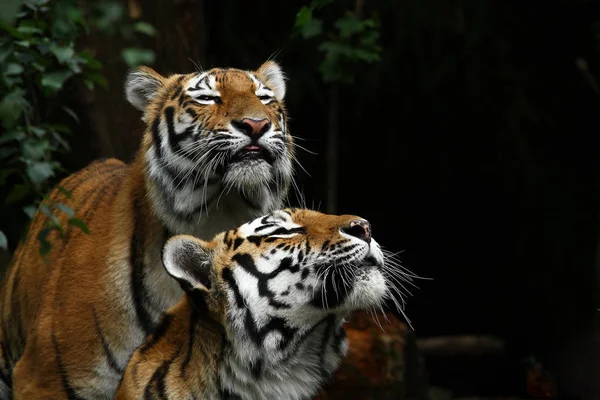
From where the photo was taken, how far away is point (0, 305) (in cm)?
420

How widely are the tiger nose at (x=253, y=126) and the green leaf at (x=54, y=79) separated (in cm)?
92

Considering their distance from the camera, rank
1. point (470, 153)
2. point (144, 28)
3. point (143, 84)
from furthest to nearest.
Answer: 1. point (470, 153)
2. point (144, 28)
3. point (143, 84)

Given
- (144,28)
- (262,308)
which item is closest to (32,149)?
(144,28)

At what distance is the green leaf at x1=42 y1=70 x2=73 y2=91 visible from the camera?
3854 millimetres

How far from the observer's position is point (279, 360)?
2.79 metres

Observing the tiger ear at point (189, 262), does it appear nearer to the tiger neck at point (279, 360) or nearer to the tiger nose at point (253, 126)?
the tiger neck at point (279, 360)

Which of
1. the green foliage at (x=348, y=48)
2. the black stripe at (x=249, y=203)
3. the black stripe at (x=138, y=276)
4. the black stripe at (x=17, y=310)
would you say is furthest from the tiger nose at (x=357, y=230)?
the green foliage at (x=348, y=48)

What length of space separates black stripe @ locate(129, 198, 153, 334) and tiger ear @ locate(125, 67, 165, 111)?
1.59 feet

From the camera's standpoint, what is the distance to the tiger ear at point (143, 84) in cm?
374

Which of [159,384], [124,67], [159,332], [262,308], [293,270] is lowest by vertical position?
[159,384]

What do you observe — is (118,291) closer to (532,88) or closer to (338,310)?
(338,310)

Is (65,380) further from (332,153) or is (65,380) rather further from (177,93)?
(332,153)

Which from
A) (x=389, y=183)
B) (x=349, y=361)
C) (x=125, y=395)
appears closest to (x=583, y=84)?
(x=389, y=183)

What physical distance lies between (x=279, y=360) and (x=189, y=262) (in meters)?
0.37
